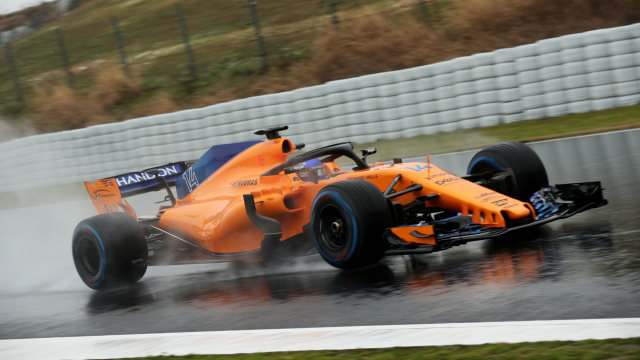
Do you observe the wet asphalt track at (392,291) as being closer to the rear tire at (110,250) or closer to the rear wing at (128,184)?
Result: the rear tire at (110,250)

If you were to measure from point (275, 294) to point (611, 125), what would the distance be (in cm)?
945

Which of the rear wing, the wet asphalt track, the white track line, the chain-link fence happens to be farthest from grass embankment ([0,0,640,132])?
the white track line

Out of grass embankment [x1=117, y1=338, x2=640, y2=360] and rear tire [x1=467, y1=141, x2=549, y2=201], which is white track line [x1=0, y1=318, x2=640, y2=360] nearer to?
grass embankment [x1=117, y1=338, x2=640, y2=360]

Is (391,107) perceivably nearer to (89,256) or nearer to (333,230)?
(89,256)

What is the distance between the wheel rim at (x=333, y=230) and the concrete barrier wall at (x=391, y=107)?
9.32 m

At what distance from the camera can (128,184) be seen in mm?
9242

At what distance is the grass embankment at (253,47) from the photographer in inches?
808

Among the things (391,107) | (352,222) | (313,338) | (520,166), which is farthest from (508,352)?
(391,107)

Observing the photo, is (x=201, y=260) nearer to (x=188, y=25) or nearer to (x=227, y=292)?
(x=227, y=292)

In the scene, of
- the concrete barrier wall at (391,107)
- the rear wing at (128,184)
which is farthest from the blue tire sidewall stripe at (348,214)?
the concrete barrier wall at (391,107)

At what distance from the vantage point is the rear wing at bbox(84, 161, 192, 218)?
9.23 meters

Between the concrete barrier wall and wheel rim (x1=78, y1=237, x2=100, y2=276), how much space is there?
8811 mm

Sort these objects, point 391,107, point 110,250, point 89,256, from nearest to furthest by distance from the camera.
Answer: point 110,250
point 89,256
point 391,107

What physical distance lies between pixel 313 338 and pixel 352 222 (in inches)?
60.4
